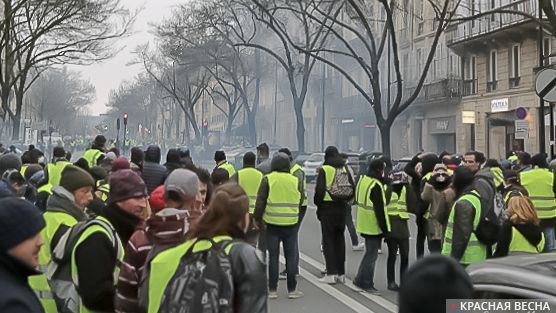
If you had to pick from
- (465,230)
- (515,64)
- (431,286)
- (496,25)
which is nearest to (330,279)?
(465,230)

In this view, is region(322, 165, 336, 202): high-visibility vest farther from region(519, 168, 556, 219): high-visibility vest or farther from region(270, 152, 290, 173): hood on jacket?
region(519, 168, 556, 219): high-visibility vest

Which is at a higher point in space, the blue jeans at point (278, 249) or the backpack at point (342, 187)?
the backpack at point (342, 187)

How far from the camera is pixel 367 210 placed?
9.58 metres

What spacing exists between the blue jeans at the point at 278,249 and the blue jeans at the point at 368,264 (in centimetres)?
89

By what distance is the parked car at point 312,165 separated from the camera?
3562cm

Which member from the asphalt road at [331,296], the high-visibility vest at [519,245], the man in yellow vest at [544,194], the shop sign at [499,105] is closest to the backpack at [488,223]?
the high-visibility vest at [519,245]

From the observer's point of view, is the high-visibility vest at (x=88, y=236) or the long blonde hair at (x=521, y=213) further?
the long blonde hair at (x=521, y=213)

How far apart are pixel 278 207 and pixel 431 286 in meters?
7.42

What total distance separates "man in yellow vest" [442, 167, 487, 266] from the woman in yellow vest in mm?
198

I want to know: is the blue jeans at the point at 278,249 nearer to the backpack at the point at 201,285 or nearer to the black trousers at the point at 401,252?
the black trousers at the point at 401,252

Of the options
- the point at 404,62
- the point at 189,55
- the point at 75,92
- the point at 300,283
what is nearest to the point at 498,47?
the point at 404,62

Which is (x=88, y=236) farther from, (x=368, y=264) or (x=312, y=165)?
(x=312, y=165)

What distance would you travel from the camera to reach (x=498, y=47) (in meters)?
35.3

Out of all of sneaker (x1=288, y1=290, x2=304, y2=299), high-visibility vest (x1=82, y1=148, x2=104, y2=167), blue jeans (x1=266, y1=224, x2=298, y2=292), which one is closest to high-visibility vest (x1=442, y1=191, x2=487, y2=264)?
blue jeans (x1=266, y1=224, x2=298, y2=292)
